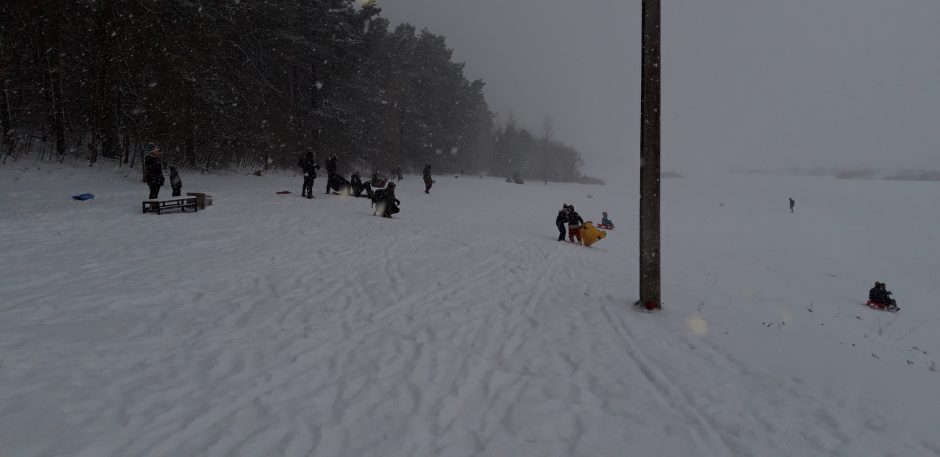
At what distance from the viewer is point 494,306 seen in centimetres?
741

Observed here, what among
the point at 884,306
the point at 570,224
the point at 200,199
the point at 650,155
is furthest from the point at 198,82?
the point at 884,306

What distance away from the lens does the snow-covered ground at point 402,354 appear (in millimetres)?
3715

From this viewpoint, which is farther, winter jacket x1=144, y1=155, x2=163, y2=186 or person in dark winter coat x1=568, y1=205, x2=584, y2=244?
person in dark winter coat x1=568, y1=205, x2=584, y2=244

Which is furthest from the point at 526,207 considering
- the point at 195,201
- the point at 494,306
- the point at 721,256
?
the point at 494,306

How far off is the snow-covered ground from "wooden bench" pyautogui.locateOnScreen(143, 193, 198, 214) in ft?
2.09

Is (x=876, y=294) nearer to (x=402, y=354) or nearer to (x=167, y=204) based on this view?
(x=402, y=354)

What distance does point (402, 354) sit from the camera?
5.29 metres

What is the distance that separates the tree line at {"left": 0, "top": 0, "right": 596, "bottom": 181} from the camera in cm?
1816

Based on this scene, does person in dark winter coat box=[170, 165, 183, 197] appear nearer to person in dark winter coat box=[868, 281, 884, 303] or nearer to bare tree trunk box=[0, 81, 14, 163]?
bare tree trunk box=[0, 81, 14, 163]

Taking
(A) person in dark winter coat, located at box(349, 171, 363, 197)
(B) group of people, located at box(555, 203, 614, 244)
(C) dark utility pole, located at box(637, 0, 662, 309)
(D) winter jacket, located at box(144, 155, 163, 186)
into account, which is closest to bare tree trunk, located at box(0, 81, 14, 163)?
(D) winter jacket, located at box(144, 155, 163, 186)

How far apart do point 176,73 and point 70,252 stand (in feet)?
50.3

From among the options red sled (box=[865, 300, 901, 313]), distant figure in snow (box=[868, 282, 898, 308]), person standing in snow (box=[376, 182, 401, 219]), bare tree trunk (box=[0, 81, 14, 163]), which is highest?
bare tree trunk (box=[0, 81, 14, 163])

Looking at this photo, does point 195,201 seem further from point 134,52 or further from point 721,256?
point 721,256

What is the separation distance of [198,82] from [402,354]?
76.9ft
